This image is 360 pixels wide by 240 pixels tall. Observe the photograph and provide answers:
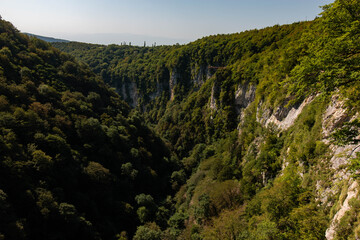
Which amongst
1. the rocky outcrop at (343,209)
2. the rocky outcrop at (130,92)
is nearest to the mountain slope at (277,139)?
the rocky outcrop at (343,209)

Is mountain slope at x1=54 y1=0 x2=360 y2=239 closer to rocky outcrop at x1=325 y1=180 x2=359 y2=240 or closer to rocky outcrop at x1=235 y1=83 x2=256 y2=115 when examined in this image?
rocky outcrop at x1=325 y1=180 x2=359 y2=240

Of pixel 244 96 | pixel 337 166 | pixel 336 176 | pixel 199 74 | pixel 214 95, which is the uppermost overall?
pixel 199 74

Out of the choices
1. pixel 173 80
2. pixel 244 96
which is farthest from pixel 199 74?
pixel 244 96

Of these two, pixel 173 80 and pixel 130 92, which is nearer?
pixel 173 80

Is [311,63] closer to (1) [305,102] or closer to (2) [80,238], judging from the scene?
(1) [305,102]

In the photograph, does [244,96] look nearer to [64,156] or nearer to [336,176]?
[336,176]

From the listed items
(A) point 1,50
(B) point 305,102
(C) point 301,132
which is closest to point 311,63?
(C) point 301,132

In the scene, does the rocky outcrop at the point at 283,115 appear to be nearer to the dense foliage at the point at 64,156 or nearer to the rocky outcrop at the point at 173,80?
the dense foliage at the point at 64,156

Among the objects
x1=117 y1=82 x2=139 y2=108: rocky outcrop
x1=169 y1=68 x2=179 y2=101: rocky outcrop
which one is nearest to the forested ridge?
x1=169 y1=68 x2=179 y2=101: rocky outcrop
